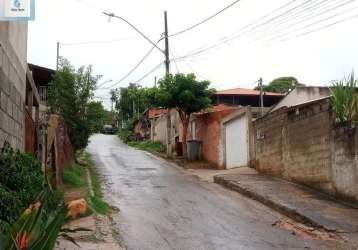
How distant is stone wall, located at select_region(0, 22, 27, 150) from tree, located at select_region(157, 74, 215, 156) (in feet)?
48.9

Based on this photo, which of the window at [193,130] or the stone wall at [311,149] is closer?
the stone wall at [311,149]

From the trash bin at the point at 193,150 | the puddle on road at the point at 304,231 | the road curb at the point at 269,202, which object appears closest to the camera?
the puddle on road at the point at 304,231

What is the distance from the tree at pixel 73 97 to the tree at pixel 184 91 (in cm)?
360

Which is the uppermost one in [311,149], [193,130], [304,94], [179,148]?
[304,94]

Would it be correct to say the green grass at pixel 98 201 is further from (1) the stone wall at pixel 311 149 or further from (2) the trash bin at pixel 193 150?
(2) the trash bin at pixel 193 150

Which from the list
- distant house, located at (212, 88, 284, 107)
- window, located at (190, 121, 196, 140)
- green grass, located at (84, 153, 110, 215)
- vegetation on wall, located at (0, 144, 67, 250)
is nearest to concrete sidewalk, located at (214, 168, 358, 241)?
green grass, located at (84, 153, 110, 215)

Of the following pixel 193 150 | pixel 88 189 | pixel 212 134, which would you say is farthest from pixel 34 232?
pixel 193 150

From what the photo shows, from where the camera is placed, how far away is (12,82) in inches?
364

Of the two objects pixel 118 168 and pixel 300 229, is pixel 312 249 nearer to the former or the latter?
pixel 300 229

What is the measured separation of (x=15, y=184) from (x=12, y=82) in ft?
7.95

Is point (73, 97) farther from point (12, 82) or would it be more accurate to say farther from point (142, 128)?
point (142, 128)

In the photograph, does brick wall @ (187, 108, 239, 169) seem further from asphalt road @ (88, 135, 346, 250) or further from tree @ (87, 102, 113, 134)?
tree @ (87, 102, 113, 134)

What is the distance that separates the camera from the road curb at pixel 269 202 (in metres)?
12.0

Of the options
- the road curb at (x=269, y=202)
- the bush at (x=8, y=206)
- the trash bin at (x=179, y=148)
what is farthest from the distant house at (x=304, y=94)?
the bush at (x=8, y=206)
